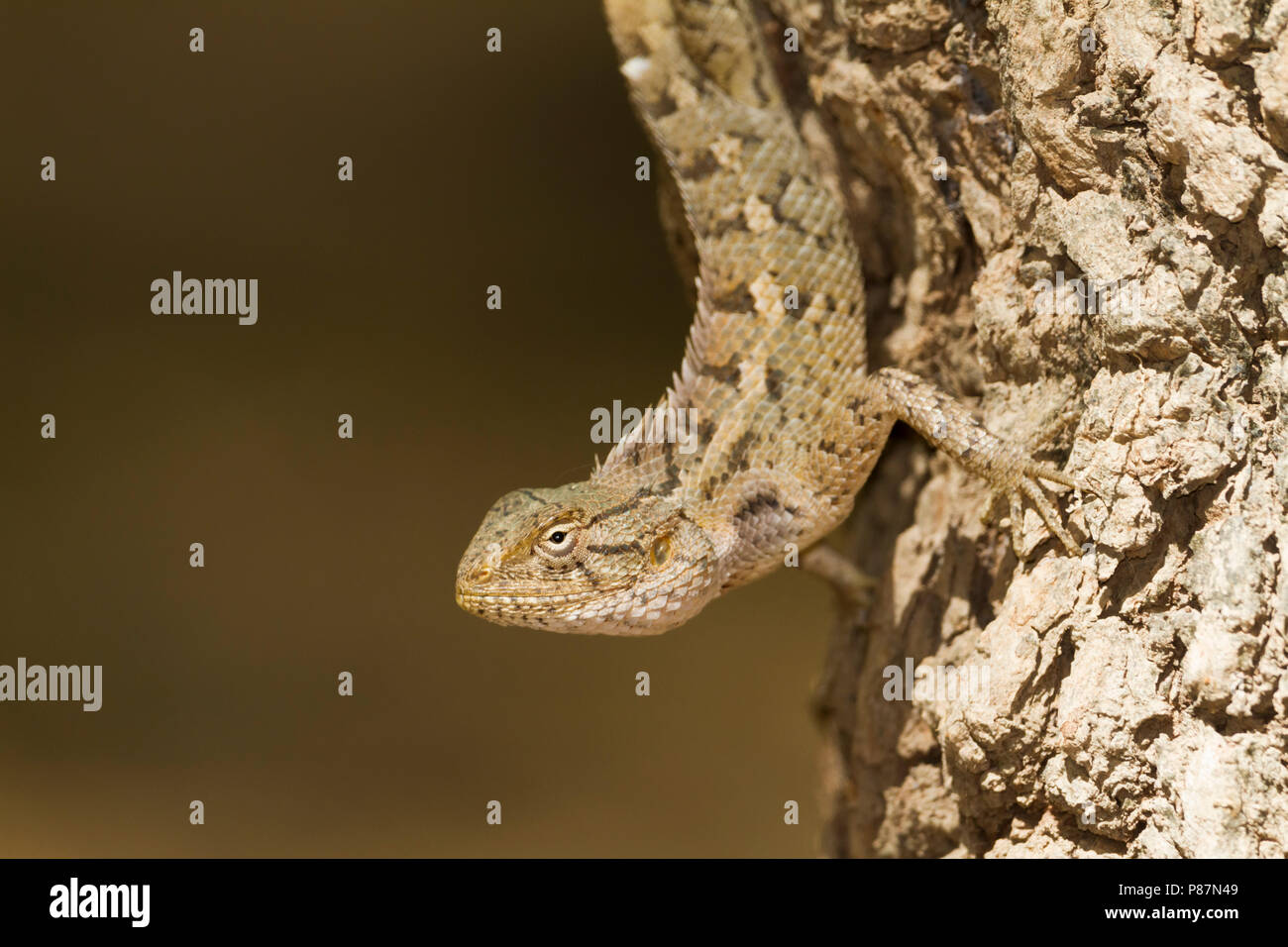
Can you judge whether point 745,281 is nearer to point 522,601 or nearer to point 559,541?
point 559,541

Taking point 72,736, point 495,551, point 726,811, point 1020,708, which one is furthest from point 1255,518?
point 72,736

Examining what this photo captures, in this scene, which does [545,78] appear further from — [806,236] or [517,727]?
[517,727]

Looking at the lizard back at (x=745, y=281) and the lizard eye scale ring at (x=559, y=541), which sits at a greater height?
the lizard back at (x=745, y=281)

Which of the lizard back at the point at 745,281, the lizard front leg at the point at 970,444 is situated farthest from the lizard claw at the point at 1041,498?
the lizard back at the point at 745,281

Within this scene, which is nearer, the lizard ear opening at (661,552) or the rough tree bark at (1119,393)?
Answer: the rough tree bark at (1119,393)

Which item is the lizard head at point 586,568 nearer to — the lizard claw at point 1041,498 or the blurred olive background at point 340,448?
the lizard claw at point 1041,498
